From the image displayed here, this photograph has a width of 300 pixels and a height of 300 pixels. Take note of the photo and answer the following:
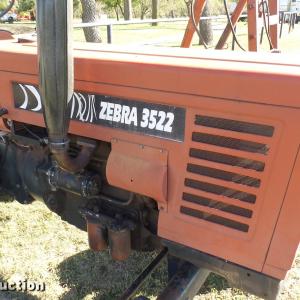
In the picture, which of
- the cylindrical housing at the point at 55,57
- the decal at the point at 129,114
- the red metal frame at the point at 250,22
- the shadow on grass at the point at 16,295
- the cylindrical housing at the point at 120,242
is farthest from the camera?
the red metal frame at the point at 250,22

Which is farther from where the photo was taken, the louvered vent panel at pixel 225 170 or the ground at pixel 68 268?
the ground at pixel 68 268

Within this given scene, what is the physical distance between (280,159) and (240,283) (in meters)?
0.52

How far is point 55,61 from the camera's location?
4.53ft

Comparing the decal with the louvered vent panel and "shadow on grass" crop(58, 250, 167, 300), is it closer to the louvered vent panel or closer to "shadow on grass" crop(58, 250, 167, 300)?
the louvered vent panel

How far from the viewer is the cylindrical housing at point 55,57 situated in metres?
1.34

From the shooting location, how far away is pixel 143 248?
1993mm

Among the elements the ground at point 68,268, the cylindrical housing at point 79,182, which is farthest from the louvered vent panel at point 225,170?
the ground at point 68,268

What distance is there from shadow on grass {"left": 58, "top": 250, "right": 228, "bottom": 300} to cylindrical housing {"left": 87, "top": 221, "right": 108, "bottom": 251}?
62 centimetres

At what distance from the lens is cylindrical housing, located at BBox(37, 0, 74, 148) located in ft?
4.40

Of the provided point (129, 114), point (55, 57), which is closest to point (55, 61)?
point (55, 57)

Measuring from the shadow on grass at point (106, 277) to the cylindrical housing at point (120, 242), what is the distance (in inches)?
25.2

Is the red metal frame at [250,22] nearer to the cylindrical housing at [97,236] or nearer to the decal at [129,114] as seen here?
the decal at [129,114]

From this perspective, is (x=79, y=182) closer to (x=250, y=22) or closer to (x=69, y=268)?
(x=69, y=268)

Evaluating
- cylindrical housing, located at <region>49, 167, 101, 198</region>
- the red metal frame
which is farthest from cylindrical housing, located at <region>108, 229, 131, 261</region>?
the red metal frame
